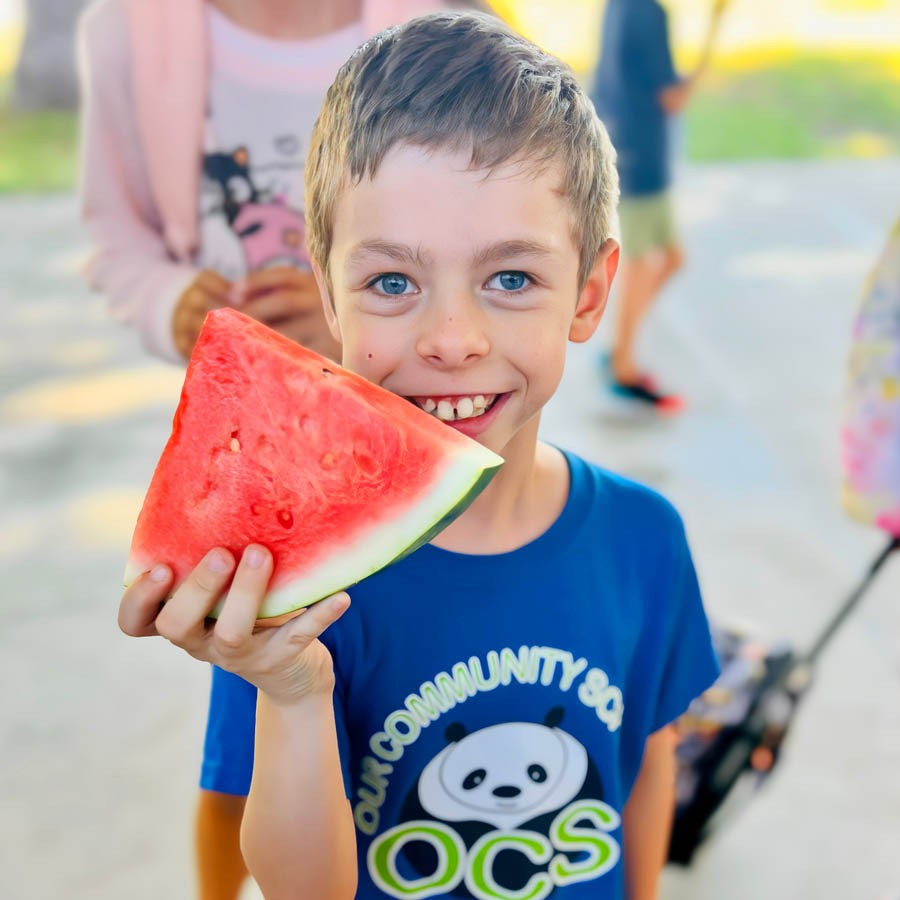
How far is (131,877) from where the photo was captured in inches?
95.6

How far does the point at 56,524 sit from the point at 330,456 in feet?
9.73

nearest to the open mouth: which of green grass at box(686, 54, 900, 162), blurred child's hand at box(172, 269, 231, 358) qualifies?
blurred child's hand at box(172, 269, 231, 358)

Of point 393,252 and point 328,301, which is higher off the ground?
point 393,252

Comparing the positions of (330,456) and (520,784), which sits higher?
(330,456)

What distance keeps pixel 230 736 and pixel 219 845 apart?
0.27 metres

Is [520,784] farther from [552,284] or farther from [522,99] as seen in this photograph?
[522,99]

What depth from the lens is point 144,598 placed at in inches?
37.2

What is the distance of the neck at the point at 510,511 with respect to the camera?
1.21 meters

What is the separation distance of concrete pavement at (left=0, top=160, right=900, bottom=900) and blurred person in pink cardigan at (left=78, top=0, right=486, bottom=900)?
127 centimetres

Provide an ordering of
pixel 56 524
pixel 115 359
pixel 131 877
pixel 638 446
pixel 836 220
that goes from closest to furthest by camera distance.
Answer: pixel 131 877, pixel 56 524, pixel 638 446, pixel 115 359, pixel 836 220

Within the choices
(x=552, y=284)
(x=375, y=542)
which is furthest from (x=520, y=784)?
(x=552, y=284)

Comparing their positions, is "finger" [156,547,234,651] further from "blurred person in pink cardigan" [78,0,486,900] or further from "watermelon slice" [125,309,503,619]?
"blurred person in pink cardigan" [78,0,486,900]

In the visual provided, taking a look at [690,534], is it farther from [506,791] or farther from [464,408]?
[464,408]

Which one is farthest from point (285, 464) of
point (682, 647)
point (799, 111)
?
point (799, 111)
